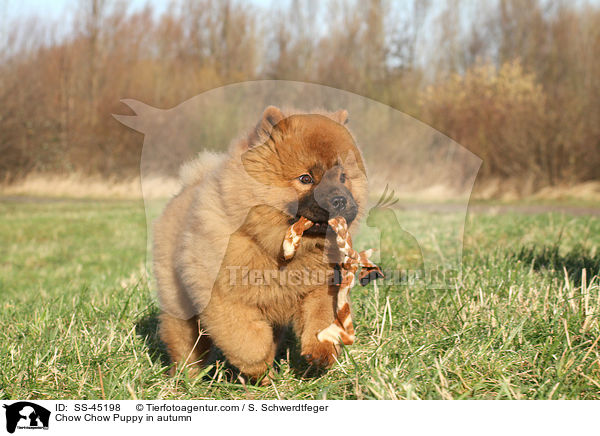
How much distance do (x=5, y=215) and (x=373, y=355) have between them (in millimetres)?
10466

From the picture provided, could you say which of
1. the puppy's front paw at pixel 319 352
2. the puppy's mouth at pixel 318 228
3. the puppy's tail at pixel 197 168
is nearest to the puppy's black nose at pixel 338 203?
the puppy's mouth at pixel 318 228

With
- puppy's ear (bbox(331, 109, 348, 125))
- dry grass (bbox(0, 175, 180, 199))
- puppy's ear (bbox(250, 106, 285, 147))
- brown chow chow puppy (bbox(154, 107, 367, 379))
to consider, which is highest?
puppy's ear (bbox(331, 109, 348, 125))

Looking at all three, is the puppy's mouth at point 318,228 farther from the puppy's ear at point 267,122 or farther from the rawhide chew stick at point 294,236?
the puppy's ear at point 267,122

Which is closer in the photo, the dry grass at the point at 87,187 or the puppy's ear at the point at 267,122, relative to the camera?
the puppy's ear at the point at 267,122

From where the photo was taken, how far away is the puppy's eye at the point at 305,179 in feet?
7.10

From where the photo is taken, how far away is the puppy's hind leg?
2.59m

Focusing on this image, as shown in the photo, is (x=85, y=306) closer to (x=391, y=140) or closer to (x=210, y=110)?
(x=210, y=110)

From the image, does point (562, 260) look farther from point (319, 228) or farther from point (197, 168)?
point (197, 168)

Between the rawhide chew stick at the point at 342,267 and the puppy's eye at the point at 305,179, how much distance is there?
154mm

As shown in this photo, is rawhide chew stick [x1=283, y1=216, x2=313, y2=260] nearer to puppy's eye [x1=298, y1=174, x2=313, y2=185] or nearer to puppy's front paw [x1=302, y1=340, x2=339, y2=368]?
puppy's eye [x1=298, y1=174, x2=313, y2=185]
